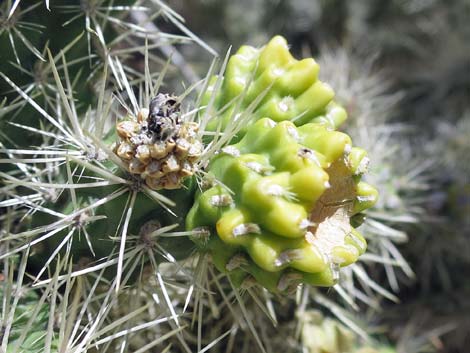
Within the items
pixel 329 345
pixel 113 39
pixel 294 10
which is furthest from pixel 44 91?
pixel 294 10

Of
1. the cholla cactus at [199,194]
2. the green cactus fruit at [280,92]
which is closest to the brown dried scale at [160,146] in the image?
the cholla cactus at [199,194]

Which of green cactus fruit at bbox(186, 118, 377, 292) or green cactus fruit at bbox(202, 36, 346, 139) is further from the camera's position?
green cactus fruit at bbox(202, 36, 346, 139)

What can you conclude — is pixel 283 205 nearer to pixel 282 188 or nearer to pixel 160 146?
pixel 282 188

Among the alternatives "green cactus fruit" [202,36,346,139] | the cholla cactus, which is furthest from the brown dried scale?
"green cactus fruit" [202,36,346,139]

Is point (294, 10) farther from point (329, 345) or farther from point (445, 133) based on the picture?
point (329, 345)

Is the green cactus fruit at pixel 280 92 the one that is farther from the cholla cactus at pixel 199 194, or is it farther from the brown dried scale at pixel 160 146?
the brown dried scale at pixel 160 146

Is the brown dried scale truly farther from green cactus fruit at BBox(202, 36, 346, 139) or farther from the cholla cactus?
green cactus fruit at BBox(202, 36, 346, 139)
